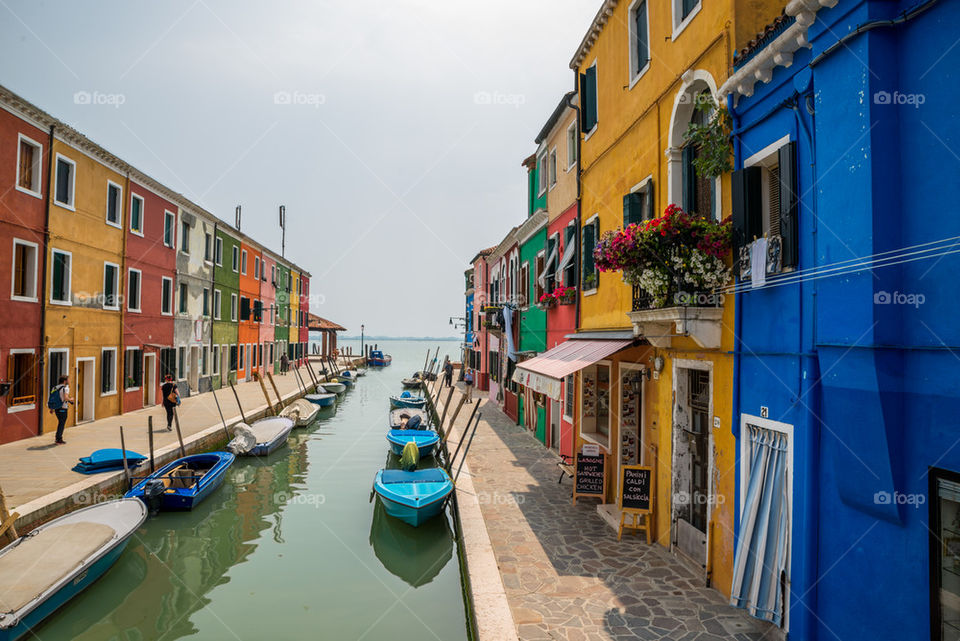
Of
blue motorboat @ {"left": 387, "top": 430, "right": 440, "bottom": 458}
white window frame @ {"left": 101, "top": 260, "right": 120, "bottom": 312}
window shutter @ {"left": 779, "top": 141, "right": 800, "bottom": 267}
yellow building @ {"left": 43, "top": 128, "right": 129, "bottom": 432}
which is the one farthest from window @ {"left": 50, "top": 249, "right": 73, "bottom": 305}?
window shutter @ {"left": 779, "top": 141, "right": 800, "bottom": 267}

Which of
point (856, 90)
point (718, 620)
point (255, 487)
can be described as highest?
point (856, 90)

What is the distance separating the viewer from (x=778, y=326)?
5.55 meters

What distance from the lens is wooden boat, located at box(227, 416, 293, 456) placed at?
56.7 ft

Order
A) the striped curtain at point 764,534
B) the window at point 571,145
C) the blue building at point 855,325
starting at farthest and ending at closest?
the window at point 571,145 → the striped curtain at point 764,534 → the blue building at point 855,325

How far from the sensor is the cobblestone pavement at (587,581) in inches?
235

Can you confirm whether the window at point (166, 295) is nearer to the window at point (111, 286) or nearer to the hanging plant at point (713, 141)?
the window at point (111, 286)

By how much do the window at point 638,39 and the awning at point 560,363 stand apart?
4.60 meters

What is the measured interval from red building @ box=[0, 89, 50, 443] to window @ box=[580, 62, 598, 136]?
14183 mm

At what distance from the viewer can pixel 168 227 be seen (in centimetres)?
2414

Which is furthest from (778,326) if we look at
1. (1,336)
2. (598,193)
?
(1,336)

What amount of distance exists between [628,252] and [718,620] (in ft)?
14.2

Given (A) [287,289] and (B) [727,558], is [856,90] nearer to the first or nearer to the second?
(B) [727,558]

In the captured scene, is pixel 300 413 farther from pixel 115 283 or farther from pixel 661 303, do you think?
pixel 661 303

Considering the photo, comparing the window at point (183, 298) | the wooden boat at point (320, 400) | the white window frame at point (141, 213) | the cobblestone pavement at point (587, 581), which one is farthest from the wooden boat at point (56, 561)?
the wooden boat at point (320, 400)
